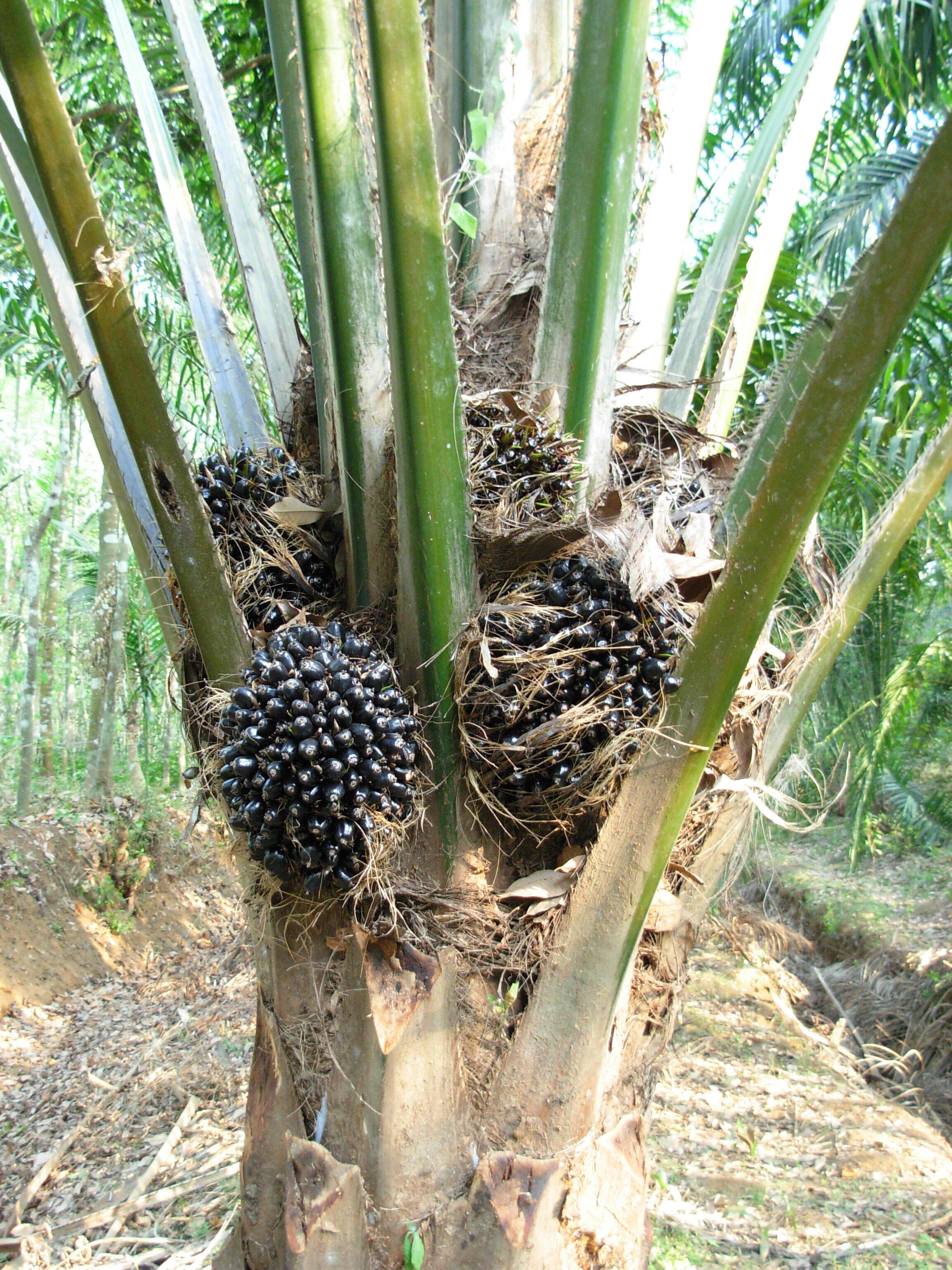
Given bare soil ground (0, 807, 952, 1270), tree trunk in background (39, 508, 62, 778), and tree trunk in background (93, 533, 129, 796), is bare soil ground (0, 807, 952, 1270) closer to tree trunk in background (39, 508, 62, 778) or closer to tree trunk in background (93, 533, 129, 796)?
tree trunk in background (93, 533, 129, 796)

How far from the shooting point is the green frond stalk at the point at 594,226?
1556 millimetres

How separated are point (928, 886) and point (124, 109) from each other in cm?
992

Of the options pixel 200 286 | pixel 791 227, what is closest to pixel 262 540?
pixel 200 286

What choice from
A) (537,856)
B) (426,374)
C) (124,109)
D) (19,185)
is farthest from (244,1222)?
(124,109)

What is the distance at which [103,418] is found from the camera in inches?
70.2

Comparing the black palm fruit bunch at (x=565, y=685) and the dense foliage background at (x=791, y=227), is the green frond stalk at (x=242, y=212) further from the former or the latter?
the black palm fruit bunch at (x=565, y=685)

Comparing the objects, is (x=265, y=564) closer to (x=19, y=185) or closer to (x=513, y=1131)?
(x=19, y=185)

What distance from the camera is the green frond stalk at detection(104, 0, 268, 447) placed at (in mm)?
2123

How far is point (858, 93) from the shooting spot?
358 centimetres

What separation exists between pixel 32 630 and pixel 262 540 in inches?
295

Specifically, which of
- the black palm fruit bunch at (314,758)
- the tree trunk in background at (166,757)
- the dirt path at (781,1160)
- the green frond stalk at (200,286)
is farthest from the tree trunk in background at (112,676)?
the black palm fruit bunch at (314,758)

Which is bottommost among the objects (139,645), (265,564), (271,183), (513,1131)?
(139,645)

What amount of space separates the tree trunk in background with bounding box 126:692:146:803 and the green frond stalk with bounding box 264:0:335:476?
284 inches

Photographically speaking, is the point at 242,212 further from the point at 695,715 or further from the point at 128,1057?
the point at 128,1057
